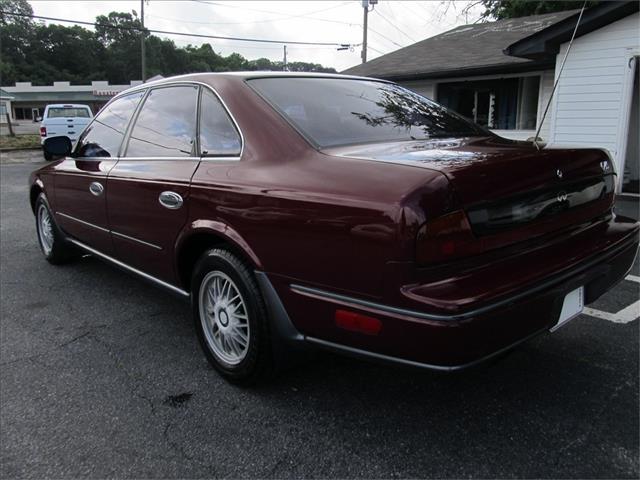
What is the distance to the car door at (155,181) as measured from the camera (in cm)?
290

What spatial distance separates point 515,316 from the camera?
1.95m

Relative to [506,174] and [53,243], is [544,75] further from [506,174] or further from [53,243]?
[506,174]

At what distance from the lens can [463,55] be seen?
13.0m

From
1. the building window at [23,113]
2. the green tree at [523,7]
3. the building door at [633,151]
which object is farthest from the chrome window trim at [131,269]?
the building window at [23,113]

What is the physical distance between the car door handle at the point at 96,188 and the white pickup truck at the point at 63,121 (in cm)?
1476

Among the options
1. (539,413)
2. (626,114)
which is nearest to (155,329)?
(539,413)

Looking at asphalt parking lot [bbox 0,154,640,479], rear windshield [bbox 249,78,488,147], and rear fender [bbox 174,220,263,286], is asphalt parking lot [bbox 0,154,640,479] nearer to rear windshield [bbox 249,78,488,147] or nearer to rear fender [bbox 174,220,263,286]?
rear fender [bbox 174,220,263,286]

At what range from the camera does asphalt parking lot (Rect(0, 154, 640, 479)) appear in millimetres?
2115

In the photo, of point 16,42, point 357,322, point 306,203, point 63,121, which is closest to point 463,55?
point 306,203

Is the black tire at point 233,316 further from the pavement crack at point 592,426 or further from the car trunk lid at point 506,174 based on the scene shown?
the pavement crack at point 592,426

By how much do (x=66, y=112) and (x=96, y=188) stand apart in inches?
640

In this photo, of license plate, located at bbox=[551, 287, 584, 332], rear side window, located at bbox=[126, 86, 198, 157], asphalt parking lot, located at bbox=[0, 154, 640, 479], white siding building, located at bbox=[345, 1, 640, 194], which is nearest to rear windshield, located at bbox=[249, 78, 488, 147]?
rear side window, located at bbox=[126, 86, 198, 157]

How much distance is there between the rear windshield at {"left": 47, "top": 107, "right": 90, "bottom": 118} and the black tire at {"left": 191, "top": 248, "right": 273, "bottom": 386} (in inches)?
685

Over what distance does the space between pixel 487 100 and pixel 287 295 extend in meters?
12.5
